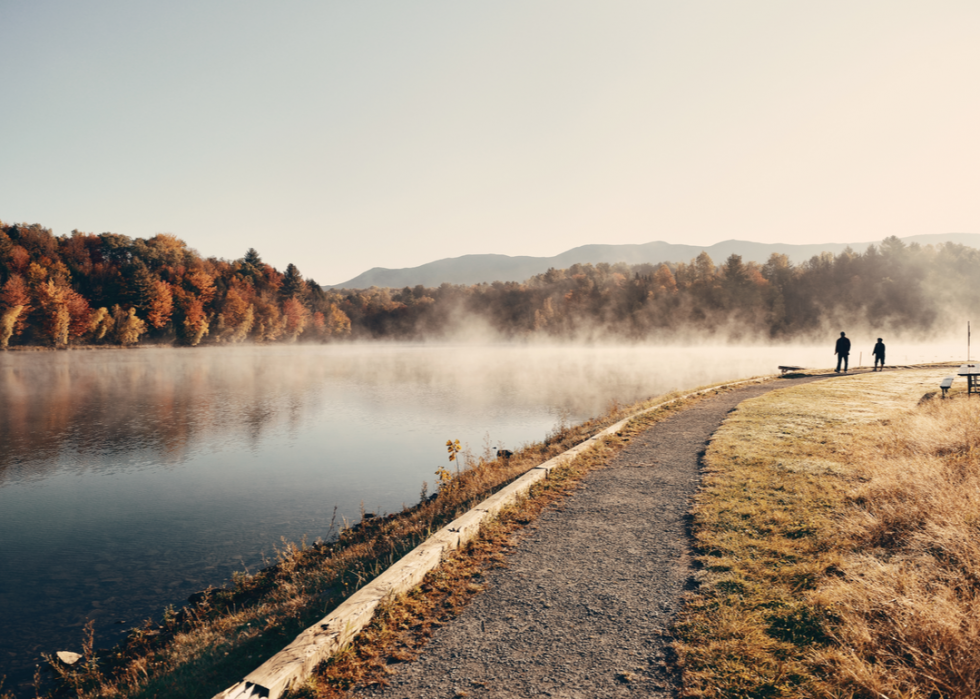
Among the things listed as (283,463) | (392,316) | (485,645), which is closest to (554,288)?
(392,316)

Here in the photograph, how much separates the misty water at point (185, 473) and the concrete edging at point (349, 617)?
4533 millimetres

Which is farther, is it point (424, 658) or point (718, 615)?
point (718, 615)

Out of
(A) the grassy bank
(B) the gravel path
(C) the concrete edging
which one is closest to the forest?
(C) the concrete edging

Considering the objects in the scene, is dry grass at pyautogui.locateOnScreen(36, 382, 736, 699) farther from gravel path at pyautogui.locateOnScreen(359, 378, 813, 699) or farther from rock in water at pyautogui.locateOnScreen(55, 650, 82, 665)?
gravel path at pyautogui.locateOnScreen(359, 378, 813, 699)

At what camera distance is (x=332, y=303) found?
458ft

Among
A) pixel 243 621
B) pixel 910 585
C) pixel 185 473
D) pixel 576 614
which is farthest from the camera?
pixel 185 473

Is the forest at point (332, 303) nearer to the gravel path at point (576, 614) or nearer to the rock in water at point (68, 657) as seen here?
the rock in water at point (68, 657)

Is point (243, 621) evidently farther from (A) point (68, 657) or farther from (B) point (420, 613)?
(B) point (420, 613)

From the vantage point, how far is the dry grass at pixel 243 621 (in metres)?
4.59

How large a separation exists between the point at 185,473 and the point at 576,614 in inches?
542

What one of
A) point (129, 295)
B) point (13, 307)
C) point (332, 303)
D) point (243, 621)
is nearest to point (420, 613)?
point (243, 621)

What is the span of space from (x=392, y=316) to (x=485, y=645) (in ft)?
527

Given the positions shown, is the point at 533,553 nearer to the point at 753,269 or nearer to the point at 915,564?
the point at 915,564

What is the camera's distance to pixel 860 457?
29.6ft
